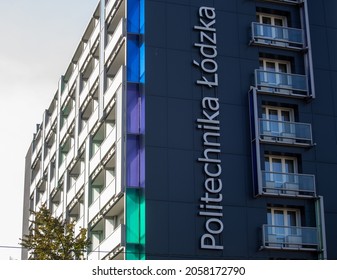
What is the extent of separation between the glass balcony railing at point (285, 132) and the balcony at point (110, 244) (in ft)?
29.7

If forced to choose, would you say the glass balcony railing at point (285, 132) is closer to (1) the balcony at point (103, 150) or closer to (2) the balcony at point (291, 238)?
(2) the balcony at point (291, 238)

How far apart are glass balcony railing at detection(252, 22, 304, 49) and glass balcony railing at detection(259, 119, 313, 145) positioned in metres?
4.71

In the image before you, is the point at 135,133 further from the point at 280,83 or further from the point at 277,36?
the point at 277,36

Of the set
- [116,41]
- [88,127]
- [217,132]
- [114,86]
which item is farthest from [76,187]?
[217,132]

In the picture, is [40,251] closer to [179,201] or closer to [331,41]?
[179,201]

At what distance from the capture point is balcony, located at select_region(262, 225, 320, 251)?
43.3m

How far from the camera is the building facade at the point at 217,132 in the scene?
1688 inches

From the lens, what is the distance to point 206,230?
42.6m

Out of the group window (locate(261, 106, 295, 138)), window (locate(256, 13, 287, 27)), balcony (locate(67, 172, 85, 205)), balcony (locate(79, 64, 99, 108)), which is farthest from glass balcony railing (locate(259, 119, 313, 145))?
balcony (locate(67, 172, 85, 205))

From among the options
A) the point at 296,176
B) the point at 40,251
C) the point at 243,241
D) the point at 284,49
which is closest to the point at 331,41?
the point at 284,49

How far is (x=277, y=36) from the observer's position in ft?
157

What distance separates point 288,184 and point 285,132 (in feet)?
9.78

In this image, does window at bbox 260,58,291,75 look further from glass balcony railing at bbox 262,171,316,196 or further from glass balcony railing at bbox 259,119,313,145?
glass balcony railing at bbox 262,171,316,196

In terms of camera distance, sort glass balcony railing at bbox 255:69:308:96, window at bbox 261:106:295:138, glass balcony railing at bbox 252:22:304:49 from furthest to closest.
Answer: glass balcony railing at bbox 252:22:304:49 → glass balcony railing at bbox 255:69:308:96 → window at bbox 261:106:295:138
